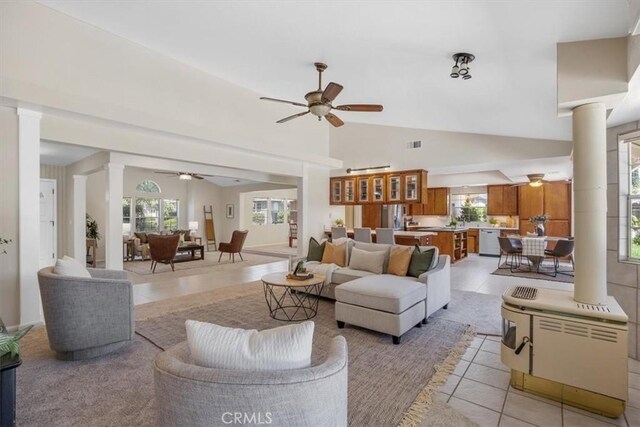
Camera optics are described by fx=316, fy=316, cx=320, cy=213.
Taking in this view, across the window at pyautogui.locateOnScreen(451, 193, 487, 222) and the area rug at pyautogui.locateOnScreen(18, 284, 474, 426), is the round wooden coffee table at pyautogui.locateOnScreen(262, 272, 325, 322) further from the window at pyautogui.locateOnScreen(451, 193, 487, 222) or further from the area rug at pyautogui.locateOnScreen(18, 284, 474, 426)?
the window at pyautogui.locateOnScreen(451, 193, 487, 222)

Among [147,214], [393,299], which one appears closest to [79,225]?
[147,214]

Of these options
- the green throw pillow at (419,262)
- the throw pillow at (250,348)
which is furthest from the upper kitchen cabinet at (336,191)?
the throw pillow at (250,348)

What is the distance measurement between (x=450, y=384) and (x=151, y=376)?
7.78ft

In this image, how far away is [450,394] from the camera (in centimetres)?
233

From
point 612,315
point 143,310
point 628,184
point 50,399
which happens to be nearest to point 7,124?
point 143,310

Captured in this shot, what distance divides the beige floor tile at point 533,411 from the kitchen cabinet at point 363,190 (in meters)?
5.86

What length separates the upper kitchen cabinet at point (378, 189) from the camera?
7621 millimetres

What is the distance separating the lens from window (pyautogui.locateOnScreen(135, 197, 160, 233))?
10.4 m

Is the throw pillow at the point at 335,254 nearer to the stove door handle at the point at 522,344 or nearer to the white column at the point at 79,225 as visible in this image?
the stove door handle at the point at 522,344

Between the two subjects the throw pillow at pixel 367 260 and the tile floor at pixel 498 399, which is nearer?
the tile floor at pixel 498 399

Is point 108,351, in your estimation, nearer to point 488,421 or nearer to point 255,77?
point 488,421

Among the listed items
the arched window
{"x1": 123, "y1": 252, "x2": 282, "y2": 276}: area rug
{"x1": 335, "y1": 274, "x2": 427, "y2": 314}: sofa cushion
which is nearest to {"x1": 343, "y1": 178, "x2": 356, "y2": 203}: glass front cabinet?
{"x1": 123, "y1": 252, "x2": 282, "y2": 276}: area rug

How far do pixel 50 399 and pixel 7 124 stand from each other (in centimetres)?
295

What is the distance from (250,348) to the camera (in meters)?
1.19
